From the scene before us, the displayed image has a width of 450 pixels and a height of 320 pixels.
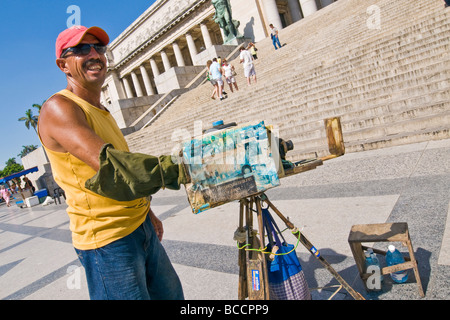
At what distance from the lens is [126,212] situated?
1.50 m

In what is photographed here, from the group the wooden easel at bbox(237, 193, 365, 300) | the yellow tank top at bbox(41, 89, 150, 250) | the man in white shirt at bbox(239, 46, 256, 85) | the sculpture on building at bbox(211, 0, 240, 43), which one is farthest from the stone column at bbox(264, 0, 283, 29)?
the yellow tank top at bbox(41, 89, 150, 250)

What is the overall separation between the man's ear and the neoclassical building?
1847 cm

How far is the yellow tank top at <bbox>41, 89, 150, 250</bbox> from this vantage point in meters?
1.42

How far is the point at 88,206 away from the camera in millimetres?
1451

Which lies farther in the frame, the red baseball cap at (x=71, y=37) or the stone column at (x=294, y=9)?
the stone column at (x=294, y=9)

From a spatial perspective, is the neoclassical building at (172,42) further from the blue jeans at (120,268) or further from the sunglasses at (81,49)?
the blue jeans at (120,268)

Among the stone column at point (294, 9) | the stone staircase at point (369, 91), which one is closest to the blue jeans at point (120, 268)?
the stone staircase at point (369, 91)

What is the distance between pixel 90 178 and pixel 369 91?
725 cm

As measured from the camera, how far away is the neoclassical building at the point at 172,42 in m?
21.2

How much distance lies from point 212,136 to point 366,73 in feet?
25.3

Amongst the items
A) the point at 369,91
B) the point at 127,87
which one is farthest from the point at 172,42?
the point at 369,91

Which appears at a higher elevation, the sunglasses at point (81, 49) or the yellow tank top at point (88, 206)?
the sunglasses at point (81, 49)

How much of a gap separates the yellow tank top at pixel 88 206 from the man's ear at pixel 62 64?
0.54 feet
